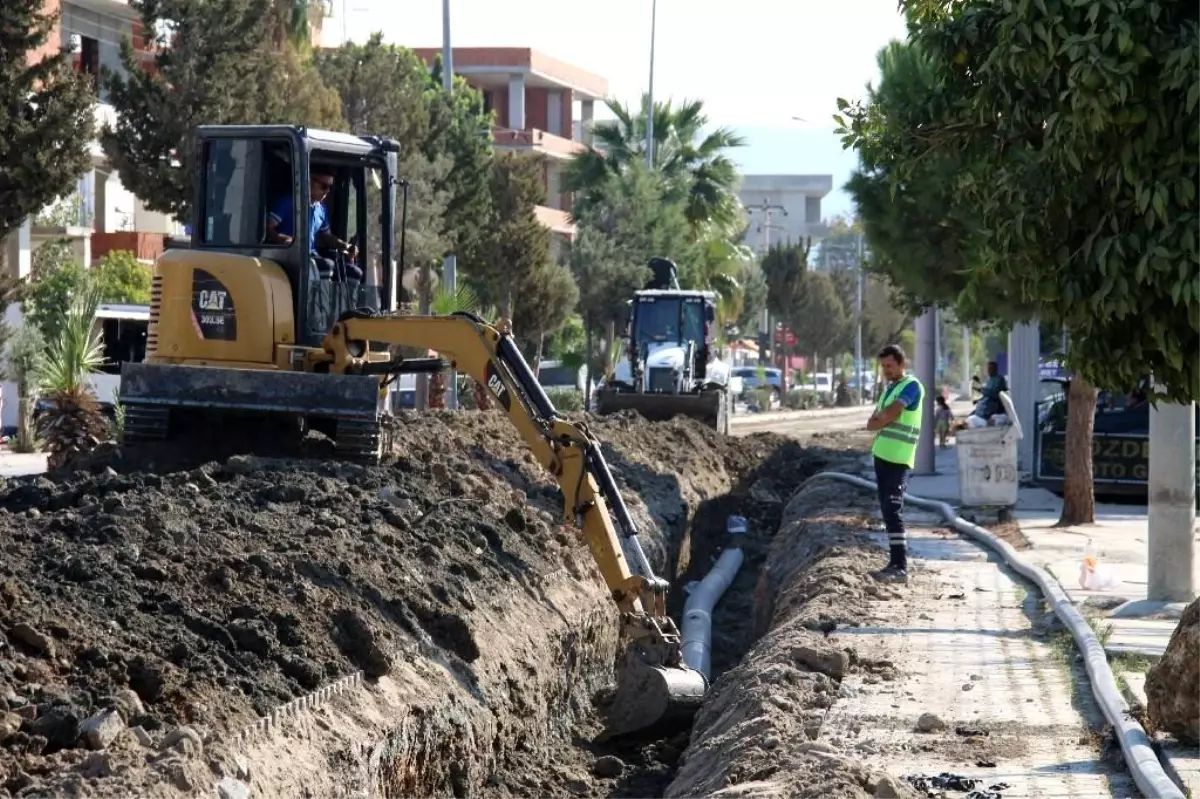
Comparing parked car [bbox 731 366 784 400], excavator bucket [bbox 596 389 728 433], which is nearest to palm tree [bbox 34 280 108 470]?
excavator bucket [bbox 596 389 728 433]

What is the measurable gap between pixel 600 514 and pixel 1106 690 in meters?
4.11

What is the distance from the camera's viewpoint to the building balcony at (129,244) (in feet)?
144

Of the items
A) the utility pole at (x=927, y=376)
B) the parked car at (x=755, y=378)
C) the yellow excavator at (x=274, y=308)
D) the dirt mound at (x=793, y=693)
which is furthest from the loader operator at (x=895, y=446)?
the parked car at (x=755, y=378)

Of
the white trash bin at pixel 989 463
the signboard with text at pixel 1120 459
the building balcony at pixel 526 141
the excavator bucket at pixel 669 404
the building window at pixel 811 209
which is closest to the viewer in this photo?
the white trash bin at pixel 989 463

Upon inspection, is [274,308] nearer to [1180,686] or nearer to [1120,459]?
[1180,686]

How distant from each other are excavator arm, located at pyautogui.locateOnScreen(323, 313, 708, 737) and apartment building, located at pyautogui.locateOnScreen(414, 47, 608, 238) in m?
50.6

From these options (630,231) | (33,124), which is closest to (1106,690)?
(33,124)

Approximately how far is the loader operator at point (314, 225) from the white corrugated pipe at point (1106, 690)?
21.4 feet

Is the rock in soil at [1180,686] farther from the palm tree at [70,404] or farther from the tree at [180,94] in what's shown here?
the tree at [180,94]

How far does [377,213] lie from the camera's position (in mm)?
17656

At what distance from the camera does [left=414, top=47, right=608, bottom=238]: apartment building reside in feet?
220

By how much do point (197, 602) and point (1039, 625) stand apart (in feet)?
20.2

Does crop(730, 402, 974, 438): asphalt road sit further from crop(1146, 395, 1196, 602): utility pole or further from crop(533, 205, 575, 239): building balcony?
crop(1146, 395, 1196, 602): utility pole

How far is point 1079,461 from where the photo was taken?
66.0 ft
